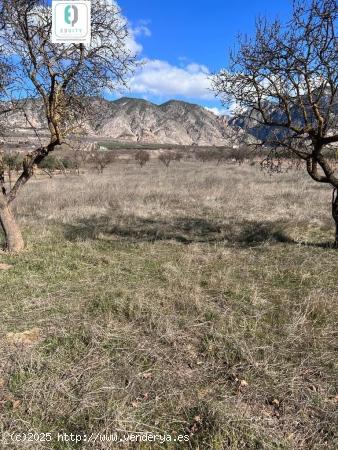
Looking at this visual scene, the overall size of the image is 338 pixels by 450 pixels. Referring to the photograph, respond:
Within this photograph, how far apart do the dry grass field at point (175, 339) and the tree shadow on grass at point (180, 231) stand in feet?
0.34

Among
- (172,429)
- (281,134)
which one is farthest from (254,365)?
(281,134)

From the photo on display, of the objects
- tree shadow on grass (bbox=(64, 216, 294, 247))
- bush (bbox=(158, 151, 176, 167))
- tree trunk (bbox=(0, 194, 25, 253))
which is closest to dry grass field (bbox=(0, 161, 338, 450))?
Answer: tree shadow on grass (bbox=(64, 216, 294, 247))

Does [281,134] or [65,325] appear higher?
[281,134]

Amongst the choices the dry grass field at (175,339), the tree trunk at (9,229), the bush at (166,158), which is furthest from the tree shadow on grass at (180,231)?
the bush at (166,158)

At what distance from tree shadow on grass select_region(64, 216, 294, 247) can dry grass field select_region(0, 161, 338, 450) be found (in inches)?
4.0

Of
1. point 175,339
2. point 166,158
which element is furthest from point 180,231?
point 166,158

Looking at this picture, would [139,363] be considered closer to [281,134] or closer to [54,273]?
[54,273]

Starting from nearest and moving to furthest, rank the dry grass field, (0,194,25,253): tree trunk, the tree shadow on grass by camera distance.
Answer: the dry grass field
(0,194,25,253): tree trunk
the tree shadow on grass

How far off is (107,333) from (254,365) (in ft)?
5.83

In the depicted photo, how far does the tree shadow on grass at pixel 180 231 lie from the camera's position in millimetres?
9055

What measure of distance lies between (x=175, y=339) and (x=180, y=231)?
583 cm

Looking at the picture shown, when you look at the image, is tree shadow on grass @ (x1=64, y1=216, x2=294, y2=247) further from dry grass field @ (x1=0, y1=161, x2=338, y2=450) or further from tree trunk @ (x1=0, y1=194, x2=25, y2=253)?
tree trunk @ (x1=0, y1=194, x2=25, y2=253)

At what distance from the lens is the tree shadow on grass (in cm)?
905

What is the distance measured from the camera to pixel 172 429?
3.06m
